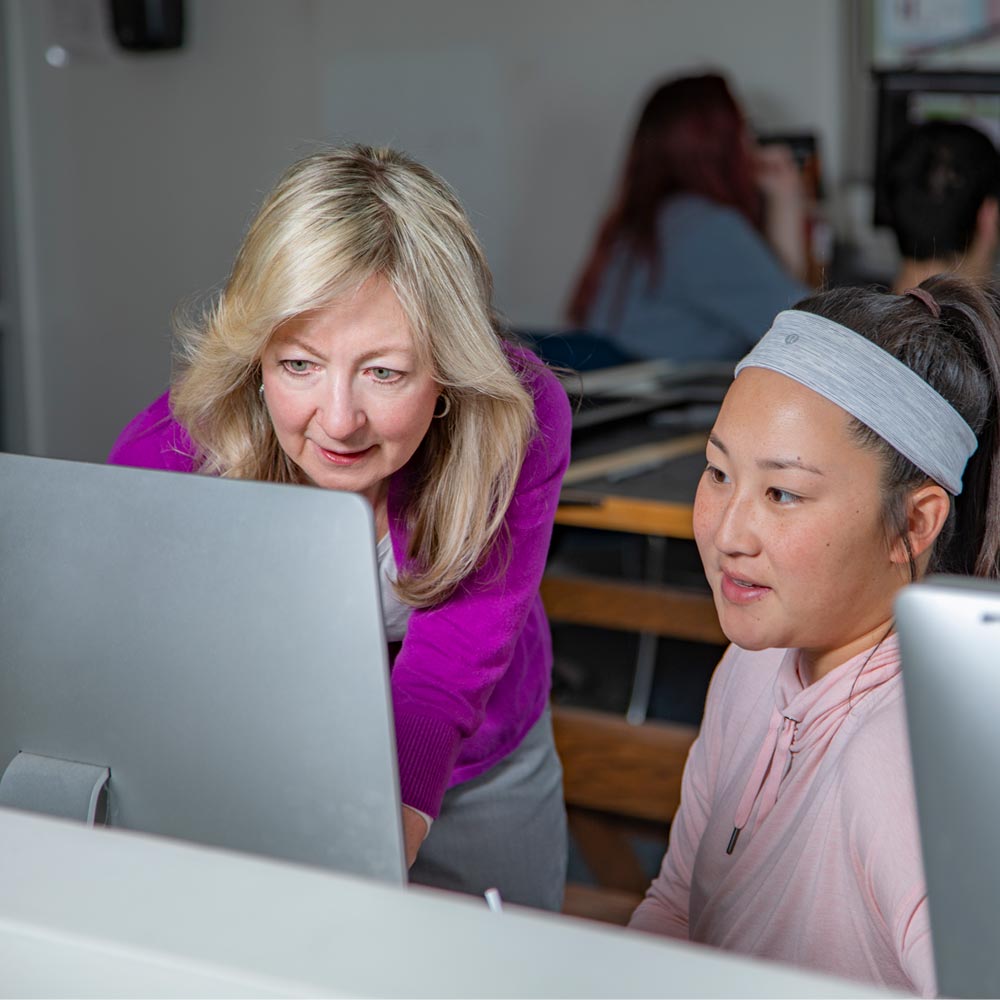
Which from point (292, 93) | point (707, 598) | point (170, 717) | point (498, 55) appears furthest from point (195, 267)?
point (170, 717)

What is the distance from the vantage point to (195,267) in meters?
4.76

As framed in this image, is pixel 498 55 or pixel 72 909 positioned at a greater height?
pixel 498 55

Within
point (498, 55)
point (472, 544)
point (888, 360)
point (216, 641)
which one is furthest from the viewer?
point (498, 55)

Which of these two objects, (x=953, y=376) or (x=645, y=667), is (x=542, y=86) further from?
(x=953, y=376)

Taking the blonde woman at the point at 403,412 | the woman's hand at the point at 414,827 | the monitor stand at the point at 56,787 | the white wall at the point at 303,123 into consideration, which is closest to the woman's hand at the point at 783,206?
the white wall at the point at 303,123

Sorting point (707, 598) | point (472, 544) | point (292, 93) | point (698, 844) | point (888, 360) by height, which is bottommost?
point (707, 598)

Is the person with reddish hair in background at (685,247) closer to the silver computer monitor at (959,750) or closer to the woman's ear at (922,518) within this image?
the woman's ear at (922,518)

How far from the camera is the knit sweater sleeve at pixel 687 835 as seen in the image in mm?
1277

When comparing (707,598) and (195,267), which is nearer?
(707,598)

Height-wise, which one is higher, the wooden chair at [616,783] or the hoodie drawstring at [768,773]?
the hoodie drawstring at [768,773]

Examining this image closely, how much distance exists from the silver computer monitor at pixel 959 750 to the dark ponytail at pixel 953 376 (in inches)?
22.3

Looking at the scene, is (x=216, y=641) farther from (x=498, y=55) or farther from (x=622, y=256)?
(x=498, y=55)

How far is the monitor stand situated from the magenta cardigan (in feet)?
1.20

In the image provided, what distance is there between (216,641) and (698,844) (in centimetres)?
70
